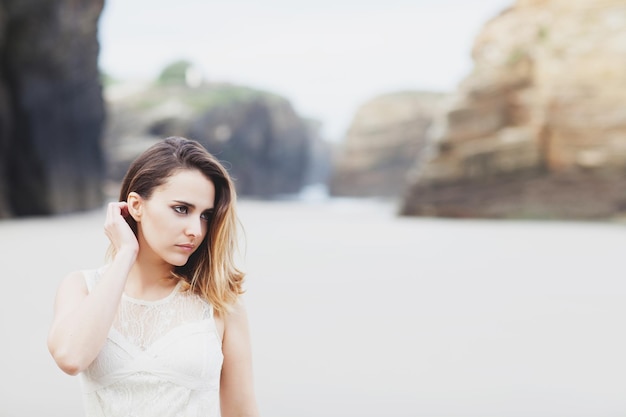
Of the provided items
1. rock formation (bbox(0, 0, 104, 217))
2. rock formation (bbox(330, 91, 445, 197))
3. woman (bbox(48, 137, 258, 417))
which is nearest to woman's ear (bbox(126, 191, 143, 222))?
woman (bbox(48, 137, 258, 417))

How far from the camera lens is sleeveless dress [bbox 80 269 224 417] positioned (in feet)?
5.13

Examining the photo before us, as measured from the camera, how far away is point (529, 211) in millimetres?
17047

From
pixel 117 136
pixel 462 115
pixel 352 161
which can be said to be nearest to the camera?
pixel 462 115

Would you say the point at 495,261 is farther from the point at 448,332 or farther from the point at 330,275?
the point at 448,332

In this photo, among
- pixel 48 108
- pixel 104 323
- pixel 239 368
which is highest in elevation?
pixel 48 108

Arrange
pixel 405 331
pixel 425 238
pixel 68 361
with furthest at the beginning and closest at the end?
pixel 425 238 → pixel 405 331 → pixel 68 361

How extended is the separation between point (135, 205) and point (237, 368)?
451 millimetres

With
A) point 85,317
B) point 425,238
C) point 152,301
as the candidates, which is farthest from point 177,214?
point 425,238

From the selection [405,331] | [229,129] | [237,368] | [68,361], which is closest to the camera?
[68,361]

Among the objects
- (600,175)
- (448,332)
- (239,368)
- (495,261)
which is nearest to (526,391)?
(448,332)

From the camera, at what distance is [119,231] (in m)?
1.65

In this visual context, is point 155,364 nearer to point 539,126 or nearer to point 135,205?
point 135,205

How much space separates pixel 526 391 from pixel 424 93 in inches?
1745

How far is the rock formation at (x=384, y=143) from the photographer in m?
44.5
